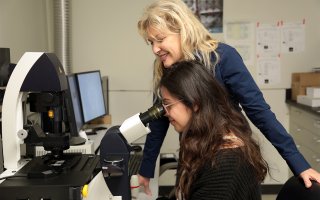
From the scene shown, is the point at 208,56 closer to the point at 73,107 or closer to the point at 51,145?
the point at 51,145

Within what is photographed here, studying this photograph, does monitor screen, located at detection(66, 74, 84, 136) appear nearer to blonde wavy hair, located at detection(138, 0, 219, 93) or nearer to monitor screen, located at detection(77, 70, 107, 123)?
monitor screen, located at detection(77, 70, 107, 123)

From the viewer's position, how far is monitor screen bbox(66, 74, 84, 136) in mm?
1895

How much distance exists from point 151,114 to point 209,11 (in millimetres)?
2435

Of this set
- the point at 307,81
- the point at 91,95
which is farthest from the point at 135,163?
the point at 307,81

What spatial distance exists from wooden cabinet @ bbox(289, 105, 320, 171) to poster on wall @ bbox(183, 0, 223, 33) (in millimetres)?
1079

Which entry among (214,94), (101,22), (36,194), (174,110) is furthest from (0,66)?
(101,22)

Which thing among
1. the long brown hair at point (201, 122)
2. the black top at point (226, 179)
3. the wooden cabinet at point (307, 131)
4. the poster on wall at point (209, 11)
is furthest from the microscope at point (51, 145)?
the poster on wall at point (209, 11)

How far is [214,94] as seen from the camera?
1.12 metres

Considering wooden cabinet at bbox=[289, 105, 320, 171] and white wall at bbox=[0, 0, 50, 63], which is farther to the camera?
wooden cabinet at bbox=[289, 105, 320, 171]

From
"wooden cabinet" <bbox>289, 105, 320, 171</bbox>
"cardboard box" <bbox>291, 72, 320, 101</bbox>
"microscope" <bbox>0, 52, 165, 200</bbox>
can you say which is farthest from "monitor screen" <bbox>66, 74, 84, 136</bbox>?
"cardboard box" <bbox>291, 72, 320, 101</bbox>

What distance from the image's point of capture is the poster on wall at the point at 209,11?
3236 millimetres

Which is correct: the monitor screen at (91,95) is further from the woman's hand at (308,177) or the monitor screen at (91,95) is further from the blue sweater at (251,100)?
the woman's hand at (308,177)

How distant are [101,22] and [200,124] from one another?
2.39 metres

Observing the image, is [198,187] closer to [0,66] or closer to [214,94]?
[214,94]
